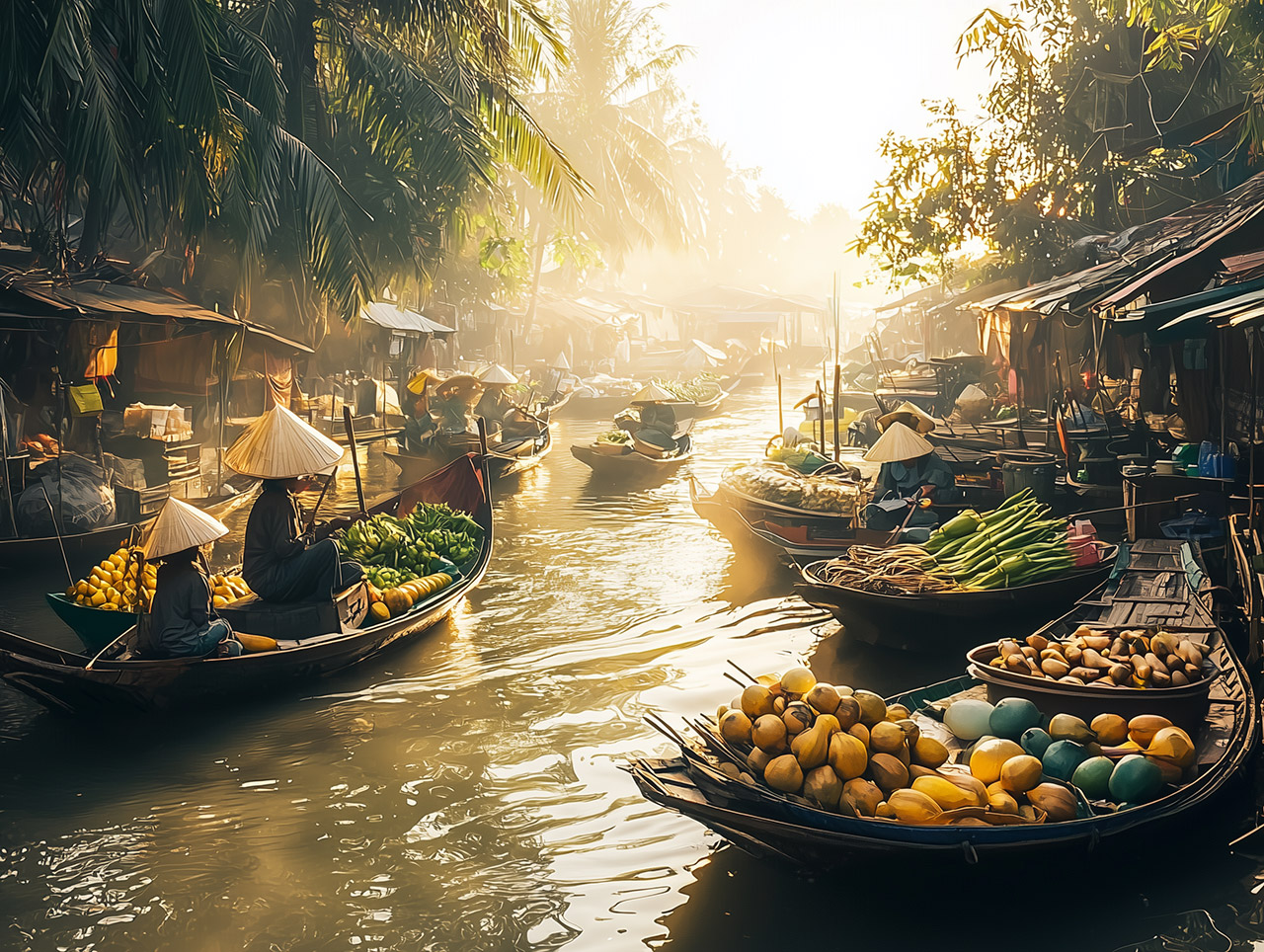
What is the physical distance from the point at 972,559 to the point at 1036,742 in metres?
3.21

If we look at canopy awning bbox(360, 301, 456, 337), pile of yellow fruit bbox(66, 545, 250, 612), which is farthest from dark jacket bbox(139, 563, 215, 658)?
canopy awning bbox(360, 301, 456, 337)

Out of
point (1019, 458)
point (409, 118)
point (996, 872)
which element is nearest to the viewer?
point (996, 872)

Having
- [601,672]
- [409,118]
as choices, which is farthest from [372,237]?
[601,672]

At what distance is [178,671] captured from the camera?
6.52m

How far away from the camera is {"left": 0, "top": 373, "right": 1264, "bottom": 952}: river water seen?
443 cm

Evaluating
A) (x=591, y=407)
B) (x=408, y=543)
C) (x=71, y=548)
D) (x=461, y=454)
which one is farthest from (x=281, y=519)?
(x=591, y=407)

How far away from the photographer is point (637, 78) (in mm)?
37688

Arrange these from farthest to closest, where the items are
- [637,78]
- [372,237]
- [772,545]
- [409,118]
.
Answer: [637,78], [372,237], [409,118], [772,545]

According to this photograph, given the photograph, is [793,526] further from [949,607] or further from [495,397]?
[495,397]

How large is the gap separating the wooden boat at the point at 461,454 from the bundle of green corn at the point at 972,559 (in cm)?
983

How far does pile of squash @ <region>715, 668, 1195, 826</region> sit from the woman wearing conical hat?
17.0 ft

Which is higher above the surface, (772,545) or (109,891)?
(772,545)

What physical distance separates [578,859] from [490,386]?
58.1 feet

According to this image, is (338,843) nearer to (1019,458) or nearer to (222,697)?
(222,697)
